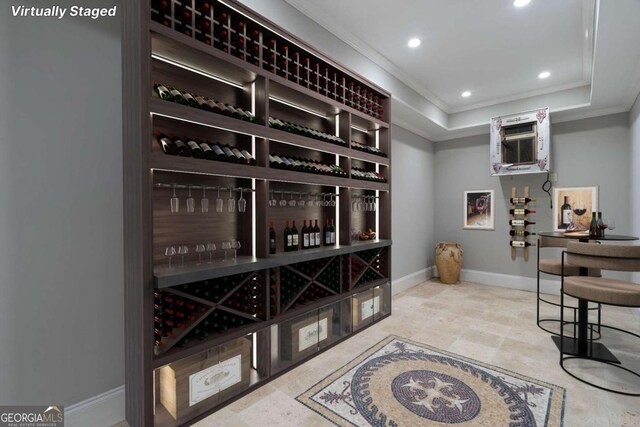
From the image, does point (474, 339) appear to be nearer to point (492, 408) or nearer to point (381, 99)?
point (492, 408)

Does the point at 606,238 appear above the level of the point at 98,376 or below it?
above

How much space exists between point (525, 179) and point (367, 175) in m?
3.39

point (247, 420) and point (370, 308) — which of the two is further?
point (370, 308)

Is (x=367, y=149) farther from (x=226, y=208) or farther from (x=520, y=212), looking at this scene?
(x=520, y=212)

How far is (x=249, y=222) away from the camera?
101 inches

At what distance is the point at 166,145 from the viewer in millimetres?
1974

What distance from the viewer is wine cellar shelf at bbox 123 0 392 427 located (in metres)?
1.84

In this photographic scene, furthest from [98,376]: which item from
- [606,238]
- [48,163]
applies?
[606,238]

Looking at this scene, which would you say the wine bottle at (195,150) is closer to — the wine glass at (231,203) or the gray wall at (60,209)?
the wine glass at (231,203)

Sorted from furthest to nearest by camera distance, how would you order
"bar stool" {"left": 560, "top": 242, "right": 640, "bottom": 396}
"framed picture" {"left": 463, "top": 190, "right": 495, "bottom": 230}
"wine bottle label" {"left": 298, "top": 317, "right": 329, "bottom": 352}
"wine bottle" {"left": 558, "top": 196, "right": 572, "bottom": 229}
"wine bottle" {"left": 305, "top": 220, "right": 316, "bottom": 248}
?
"framed picture" {"left": 463, "top": 190, "right": 495, "bottom": 230}
"wine bottle" {"left": 558, "top": 196, "right": 572, "bottom": 229}
"wine bottle" {"left": 305, "top": 220, "right": 316, "bottom": 248}
"wine bottle label" {"left": 298, "top": 317, "right": 329, "bottom": 352}
"bar stool" {"left": 560, "top": 242, "right": 640, "bottom": 396}

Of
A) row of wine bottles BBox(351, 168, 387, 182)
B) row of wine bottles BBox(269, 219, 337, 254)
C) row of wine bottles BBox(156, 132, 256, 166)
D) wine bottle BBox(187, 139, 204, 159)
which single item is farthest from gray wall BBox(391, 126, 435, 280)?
wine bottle BBox(187, 139, 204, 159)

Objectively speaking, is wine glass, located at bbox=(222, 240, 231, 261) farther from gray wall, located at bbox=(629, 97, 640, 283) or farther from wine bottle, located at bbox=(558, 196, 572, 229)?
wine bottle, located at bbox=(558, 196, 572, 229)

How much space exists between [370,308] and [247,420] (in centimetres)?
199

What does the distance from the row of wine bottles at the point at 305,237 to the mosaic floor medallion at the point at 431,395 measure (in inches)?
46.3
